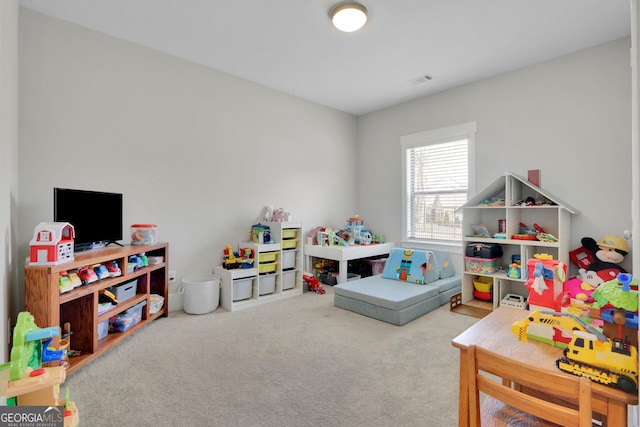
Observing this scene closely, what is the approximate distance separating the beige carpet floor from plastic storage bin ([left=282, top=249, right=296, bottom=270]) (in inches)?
38.2

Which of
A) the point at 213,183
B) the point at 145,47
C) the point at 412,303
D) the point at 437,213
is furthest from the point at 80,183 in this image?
the point at 437,213

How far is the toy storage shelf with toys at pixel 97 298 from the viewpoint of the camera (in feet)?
6.16

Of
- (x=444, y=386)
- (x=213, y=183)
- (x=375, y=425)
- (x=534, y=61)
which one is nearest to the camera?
(x=375, y=425)

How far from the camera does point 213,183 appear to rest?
3.67 m

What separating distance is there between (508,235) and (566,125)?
4.29 ft

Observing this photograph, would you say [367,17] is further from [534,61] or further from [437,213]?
[437,213]

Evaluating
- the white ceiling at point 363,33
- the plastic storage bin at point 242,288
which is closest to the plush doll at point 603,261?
the white ceiling at point 363,33

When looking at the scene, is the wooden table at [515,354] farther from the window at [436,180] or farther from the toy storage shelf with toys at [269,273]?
the window at [436,180]

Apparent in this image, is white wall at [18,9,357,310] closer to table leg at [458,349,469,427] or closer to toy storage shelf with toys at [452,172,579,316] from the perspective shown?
toy storage shelf with toys at [452,172,579,316]

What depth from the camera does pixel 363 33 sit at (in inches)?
112

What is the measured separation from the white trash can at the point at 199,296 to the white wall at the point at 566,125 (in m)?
3.47

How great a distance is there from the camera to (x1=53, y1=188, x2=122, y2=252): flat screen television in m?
2.29

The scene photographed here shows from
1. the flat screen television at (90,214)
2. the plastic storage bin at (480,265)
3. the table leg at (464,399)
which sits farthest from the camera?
the plastic storage bin at (480,265)

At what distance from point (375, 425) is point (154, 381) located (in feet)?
4.63
